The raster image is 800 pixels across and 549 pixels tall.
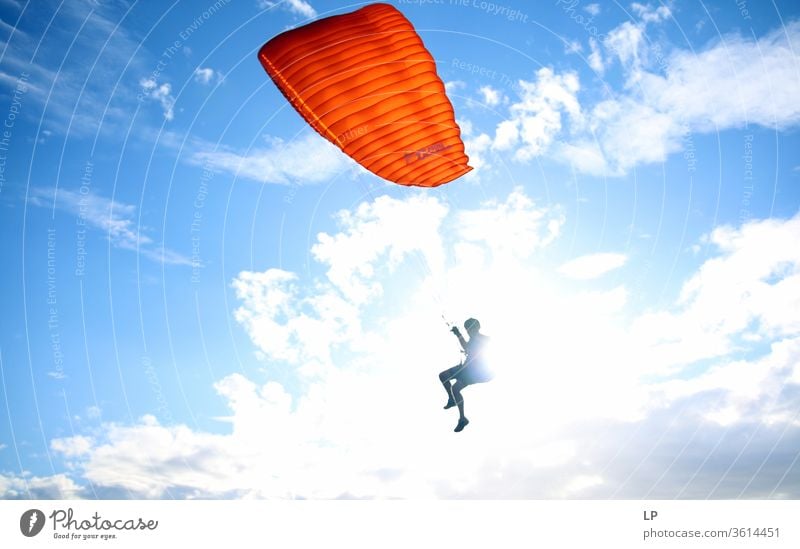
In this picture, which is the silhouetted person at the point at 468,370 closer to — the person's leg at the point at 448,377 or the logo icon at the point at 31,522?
the person's leg at the point at 448,377

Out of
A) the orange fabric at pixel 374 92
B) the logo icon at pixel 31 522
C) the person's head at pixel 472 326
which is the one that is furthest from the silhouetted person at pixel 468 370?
the logo icon at pixel 31 522

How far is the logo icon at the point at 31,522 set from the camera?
14.7m

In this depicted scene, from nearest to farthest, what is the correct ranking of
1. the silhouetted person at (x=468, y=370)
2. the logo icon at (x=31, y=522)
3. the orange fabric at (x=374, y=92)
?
1. the logo icon at (x=31, y=522)
2. the silhouetted person at (x=468, y=370)
3. the orange fabric at (x=374, y=92)

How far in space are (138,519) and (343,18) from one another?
13874mm

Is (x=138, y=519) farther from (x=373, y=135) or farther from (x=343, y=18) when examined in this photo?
(x=343, y=18)

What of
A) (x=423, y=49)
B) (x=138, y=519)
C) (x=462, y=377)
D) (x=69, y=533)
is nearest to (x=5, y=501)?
(x=69, y=533)

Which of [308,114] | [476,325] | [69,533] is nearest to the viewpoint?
[69,533]

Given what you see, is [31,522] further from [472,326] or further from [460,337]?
[472,326]

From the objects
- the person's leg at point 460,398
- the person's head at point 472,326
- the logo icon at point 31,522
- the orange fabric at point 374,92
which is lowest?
the logo icon at point 31,522

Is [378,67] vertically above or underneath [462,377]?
above

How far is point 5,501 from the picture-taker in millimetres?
15039

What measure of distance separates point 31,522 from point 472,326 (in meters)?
11.4

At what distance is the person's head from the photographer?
1612cm

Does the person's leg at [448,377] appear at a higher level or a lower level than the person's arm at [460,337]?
lower
